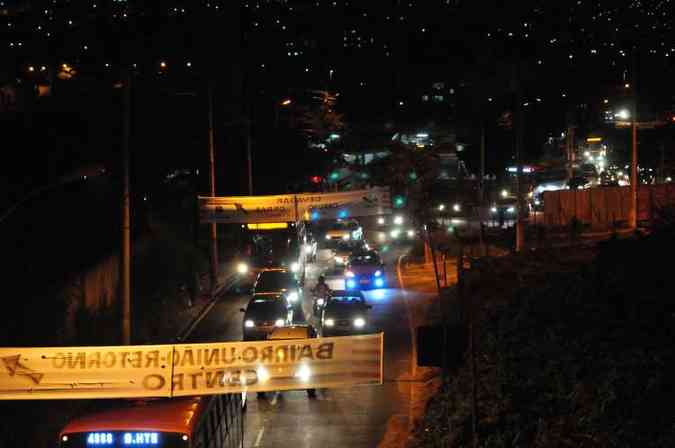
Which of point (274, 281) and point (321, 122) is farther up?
point (321, 122)

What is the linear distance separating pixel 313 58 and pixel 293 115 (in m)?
17.7

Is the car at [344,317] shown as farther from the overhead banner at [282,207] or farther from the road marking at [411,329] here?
the overhead banner at [282,207]

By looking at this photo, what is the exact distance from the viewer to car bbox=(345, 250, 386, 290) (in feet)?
136

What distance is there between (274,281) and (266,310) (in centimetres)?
670

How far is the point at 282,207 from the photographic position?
1462 inches

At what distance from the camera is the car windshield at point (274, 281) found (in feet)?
116

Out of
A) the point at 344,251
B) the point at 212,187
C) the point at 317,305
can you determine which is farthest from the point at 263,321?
the point at 344,251

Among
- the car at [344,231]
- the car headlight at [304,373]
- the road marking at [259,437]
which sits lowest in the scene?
the road marking at [259,437]

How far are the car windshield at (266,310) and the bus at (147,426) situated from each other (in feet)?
50.3

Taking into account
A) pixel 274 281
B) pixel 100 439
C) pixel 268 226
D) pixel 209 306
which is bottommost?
pixel 209 306

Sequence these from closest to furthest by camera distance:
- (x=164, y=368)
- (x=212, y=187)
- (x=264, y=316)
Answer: (x=164, y=368) → (x=264, y=316) → (x=212, y=187)

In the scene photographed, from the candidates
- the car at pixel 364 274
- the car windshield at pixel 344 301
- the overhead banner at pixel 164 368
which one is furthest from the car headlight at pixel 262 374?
the car at pixel 364 274

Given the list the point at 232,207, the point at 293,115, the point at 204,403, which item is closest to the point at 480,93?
the point at 293,115

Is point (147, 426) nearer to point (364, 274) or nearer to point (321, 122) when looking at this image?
point (364, 274)
